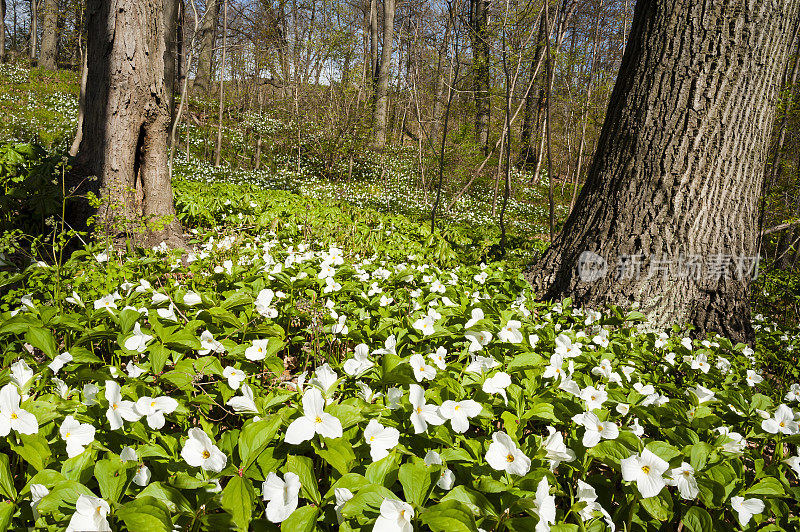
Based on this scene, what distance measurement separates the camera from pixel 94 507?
90 cm

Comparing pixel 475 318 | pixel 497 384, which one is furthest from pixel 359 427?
pixel 475 318

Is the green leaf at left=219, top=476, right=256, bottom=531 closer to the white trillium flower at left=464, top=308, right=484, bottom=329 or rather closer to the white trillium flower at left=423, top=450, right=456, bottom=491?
the white trillium flower at left=423, top=450, right=456, bottom=491

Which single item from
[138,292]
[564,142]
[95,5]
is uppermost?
[564,142]

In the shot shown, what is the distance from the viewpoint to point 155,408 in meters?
1.21

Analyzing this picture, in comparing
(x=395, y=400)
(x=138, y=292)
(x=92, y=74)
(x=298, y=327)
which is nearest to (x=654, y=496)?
(x=395, y=400)

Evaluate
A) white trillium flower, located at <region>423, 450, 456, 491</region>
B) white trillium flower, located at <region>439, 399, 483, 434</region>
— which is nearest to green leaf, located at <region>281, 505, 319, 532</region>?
white trillium flower, located at <region>423, 450, 456, 491</region>

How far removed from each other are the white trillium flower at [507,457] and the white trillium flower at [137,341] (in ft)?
3.87

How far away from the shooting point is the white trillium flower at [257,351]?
1.52 meters

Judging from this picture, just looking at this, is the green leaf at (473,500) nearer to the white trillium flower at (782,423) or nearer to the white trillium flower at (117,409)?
the white trillium flower at (117,409)

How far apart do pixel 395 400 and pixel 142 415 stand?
2.35 ft

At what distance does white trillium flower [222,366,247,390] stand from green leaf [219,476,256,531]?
47cm

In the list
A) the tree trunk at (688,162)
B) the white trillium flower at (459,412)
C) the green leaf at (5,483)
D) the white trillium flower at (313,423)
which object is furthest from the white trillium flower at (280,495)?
the tree trunk at (688,162)

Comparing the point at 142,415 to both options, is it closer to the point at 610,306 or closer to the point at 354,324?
the point at 354,324

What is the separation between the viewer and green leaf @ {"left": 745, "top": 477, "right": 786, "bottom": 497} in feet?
3.78
